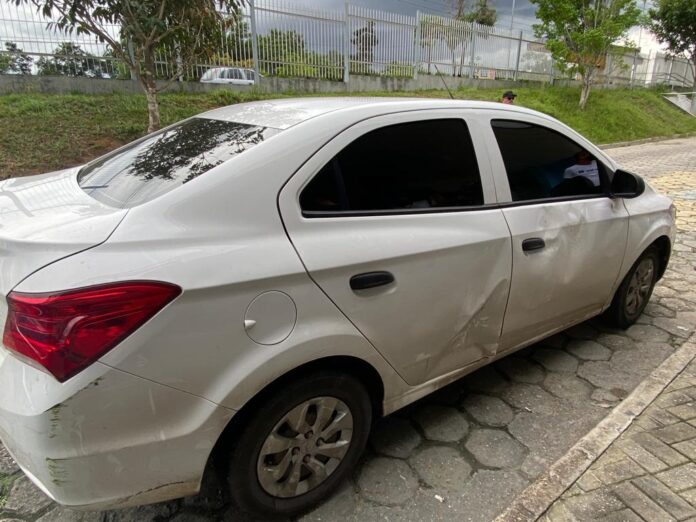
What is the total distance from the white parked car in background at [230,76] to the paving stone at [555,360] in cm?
1018

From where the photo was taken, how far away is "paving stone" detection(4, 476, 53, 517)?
1.93m

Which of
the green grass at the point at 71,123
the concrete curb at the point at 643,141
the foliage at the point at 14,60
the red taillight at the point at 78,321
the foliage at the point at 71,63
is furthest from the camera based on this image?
the concrete curb at the point at 643,141

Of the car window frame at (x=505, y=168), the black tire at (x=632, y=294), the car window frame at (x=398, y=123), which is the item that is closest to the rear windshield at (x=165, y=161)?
the car window frame at (x=398, y=123)

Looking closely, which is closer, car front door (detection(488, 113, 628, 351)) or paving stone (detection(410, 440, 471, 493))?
paving stone (detection(410, 440, 471, 493))

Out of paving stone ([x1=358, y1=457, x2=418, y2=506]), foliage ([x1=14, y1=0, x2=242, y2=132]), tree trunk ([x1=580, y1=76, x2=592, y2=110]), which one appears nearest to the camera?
paving stone ([x1=358, y1=457, x2=418, y2=506])

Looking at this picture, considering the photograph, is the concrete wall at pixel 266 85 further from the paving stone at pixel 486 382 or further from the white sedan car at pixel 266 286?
the white sedan car at pixel 266 286

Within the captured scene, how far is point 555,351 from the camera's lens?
327 centimetres

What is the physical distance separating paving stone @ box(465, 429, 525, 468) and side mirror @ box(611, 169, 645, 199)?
1.61 metres

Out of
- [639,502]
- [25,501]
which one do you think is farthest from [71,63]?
[639,502]

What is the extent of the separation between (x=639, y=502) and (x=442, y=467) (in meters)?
0.80

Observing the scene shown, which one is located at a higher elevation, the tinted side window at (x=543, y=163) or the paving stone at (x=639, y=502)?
the tinted side window at (x=543, y=163)

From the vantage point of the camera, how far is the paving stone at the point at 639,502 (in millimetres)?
1899

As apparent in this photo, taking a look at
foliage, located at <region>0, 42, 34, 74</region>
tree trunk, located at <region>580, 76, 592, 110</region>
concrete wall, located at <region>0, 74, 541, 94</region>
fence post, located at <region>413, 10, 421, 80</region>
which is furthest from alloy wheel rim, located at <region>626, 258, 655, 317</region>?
tree trunk, located at <region>580, 76, 592, 110</region>

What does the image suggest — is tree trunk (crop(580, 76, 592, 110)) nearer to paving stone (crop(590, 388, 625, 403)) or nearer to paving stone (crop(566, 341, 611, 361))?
paving stone (crop(566, 341, 611, 361))
